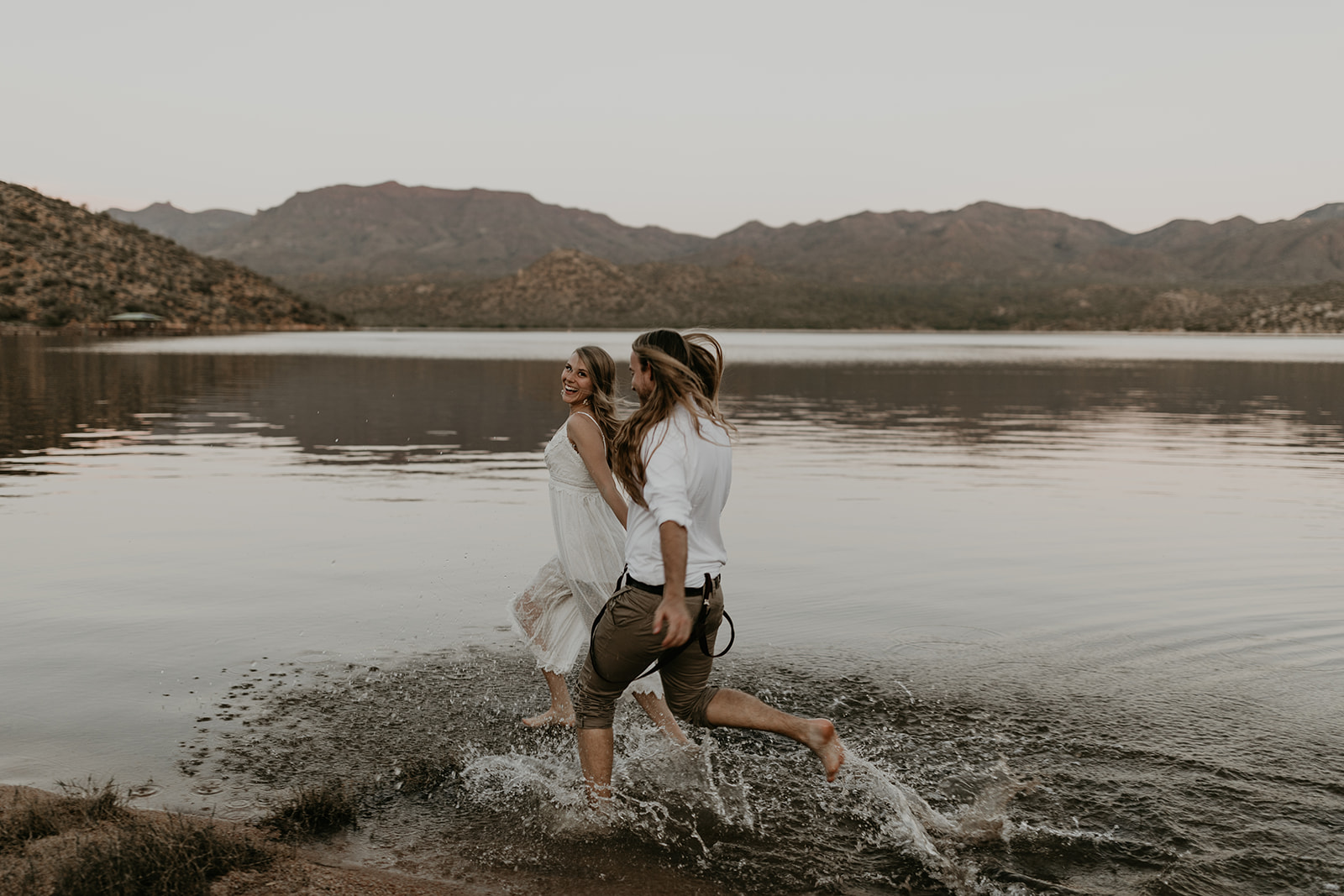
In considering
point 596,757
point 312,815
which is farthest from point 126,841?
point 596,757

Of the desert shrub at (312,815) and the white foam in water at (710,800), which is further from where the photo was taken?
the white foam in water at (710,800)

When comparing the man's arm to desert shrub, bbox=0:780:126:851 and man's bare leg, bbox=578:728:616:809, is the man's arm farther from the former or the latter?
desert shrub, bbox=0:780:126:851

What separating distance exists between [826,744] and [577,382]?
1909 mm

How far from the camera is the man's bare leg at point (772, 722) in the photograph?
4602mm

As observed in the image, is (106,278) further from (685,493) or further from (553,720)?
(685,493)

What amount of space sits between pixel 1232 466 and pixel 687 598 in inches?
643

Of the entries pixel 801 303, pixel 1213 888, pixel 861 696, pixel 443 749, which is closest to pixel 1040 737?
pixel 861 696

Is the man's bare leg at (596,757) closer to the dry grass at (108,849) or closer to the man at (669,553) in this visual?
the man at (669,553)

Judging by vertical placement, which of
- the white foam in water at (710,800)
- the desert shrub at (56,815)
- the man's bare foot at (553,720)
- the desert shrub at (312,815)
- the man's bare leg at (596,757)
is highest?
the man's bare leg at (596,757)

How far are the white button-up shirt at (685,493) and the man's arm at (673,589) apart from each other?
0.04 metres

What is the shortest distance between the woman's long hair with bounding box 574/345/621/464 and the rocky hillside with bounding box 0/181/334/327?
3626 inches

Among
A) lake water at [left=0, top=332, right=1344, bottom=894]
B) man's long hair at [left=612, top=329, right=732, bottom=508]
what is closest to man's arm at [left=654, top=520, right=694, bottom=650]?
man's long hair at [left=612, top=329, right=732, bottom=508]

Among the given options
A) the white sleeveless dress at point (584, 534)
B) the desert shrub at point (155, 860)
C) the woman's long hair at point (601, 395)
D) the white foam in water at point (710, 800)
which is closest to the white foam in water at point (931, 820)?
the white foam in water at point (710, 800)

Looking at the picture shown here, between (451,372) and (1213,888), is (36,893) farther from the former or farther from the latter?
(451,372)
